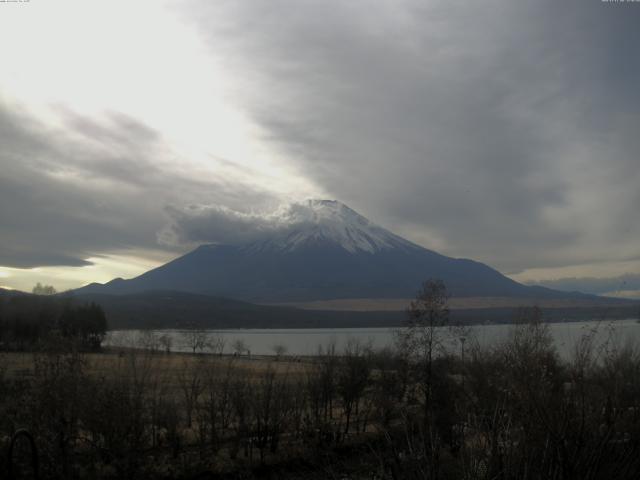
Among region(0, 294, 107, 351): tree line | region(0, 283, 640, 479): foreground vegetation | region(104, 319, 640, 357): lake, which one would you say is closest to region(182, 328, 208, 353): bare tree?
region(104, 319, 640, 357): lake

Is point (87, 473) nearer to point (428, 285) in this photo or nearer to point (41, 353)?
point (41, 353)

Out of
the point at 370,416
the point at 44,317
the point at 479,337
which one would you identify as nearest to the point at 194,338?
the point at 44,317

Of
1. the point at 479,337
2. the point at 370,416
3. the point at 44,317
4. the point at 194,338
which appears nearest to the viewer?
the point at 370,416

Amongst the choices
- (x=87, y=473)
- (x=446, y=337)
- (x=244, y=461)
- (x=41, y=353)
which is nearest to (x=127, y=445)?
(x=87, y=473)

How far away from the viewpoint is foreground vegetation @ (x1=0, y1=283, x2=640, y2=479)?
636cm

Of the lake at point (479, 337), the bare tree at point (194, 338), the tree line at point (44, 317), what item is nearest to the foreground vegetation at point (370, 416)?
the lake at point (479, 337)

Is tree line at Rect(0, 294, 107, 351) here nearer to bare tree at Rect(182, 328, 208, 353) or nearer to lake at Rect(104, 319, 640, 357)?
lake at Rect(104, 319, 640, 357)

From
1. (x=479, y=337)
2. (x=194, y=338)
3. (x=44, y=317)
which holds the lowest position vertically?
(x=194, y=338)

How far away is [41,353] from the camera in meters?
17.9

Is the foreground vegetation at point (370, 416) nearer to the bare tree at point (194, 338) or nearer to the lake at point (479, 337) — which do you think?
the lake at point (479, 337)

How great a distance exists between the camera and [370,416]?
115ft

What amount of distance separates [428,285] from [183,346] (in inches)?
3761

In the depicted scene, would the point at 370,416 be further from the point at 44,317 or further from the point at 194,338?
the point at 194,338

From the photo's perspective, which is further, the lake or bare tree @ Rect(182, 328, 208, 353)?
bare tree @ Rect(182, 328, 208, 353)
